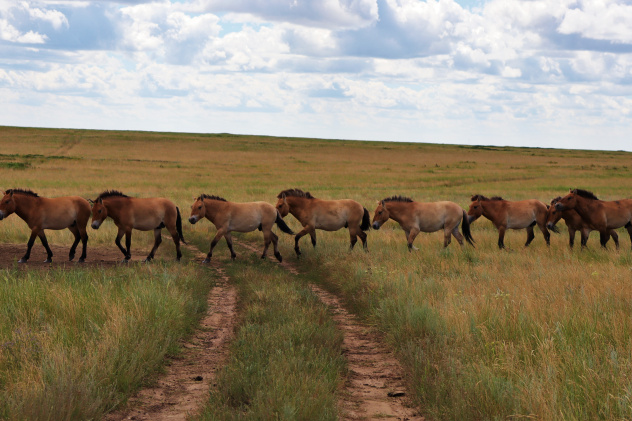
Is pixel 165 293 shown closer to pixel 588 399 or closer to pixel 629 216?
pixel 588 399

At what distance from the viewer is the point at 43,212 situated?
12.8 metres

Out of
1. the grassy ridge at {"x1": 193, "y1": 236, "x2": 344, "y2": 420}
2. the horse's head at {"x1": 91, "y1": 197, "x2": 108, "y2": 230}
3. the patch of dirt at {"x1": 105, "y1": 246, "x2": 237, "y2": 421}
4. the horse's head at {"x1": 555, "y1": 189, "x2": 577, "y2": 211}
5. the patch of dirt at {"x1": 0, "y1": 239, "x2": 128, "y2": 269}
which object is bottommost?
the patch of dirt at {"x1": 0, "y1": 239, "x2": 128, "y2": 269}

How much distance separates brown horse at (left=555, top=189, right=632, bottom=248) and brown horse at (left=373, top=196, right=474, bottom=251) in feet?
8.73

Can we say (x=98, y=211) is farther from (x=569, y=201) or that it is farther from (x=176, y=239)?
(x=569, y=201)

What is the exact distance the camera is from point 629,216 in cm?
1452

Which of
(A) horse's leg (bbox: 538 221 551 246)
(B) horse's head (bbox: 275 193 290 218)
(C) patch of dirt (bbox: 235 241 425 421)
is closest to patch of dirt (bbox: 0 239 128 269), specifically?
(B) horse's head (bbox: 275 193 290 218)

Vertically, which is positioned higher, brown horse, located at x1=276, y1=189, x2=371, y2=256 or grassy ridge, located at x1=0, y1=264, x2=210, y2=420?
brown horse, located at x1=276, y1=189, x2=371, y2=256

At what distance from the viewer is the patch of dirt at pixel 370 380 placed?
507 centimetres

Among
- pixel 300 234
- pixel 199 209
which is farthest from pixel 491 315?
pixel 199 209

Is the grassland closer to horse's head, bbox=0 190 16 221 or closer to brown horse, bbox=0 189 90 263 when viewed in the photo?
brown horse, bbox=0 189 90 263

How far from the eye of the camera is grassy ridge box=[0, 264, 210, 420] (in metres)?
4.64

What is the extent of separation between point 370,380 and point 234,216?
8.75 meters

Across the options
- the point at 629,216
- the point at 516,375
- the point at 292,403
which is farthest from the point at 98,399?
the point at 629,216

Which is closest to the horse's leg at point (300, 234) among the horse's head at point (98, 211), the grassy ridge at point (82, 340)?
the horse's head at point (98, 211)
